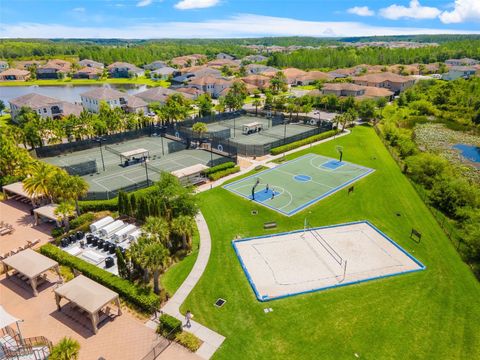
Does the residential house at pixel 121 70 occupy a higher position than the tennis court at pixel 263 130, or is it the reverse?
the residential house at pixel 121 70

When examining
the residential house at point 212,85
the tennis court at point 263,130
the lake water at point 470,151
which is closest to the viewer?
the lake water at point 470,151

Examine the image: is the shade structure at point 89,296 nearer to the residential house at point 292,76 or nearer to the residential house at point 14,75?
the residential house at point 292,76

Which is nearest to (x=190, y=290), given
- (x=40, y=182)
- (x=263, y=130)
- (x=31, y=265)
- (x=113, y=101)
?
(x=31, y=265)

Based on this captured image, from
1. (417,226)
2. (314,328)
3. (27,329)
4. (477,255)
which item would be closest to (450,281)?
(477,255)

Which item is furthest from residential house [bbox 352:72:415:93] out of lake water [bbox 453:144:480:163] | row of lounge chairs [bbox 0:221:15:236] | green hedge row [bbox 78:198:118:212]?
row of lounge chairs [bbox 0:221:15:236]

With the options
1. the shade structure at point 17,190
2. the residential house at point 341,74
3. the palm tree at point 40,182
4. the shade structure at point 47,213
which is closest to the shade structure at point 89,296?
the shade structure at point 47,213

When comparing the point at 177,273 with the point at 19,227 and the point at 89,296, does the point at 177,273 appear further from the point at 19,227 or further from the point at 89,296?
the point at 19,227

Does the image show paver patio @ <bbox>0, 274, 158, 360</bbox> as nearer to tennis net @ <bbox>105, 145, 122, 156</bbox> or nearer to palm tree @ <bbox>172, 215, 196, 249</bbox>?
palm tree @ <bbox>172, 215, 196, 249</bbox>
